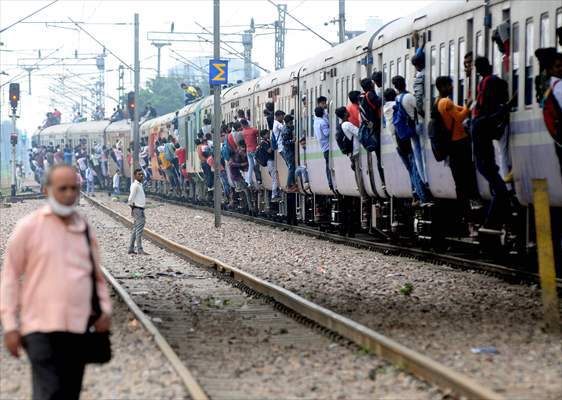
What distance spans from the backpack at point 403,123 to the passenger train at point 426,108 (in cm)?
23

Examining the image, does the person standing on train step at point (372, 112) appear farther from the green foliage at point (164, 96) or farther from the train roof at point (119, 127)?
the green foliage at point (164, 96)

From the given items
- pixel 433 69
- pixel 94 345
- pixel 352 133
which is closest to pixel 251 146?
pixel 352 133

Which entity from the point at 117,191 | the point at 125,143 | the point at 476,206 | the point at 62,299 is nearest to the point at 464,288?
the point at 476,206

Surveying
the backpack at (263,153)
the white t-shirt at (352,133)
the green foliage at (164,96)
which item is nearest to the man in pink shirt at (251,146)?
the backpack at (263,153)

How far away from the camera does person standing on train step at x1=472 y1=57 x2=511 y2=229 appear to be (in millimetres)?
14438

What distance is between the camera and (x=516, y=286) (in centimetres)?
1466

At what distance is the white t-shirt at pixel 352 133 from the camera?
2177 centimetres

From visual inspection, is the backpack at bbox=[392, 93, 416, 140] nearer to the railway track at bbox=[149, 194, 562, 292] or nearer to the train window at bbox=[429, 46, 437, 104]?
the train window at bbox=[429, 46, 437, 104]

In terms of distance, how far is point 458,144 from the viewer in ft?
53.3

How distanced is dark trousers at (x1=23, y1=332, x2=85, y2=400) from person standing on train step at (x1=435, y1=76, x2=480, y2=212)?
10.1 meters

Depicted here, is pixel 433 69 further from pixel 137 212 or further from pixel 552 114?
pixel 137 212

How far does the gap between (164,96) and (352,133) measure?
82.0 meters

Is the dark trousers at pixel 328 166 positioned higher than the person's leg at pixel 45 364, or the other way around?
the dark trousers at pixel 328 166

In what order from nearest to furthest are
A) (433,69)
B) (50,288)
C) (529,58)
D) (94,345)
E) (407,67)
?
(50,288) < (94,345) < (529,58) < (433,69) < (407,67)
